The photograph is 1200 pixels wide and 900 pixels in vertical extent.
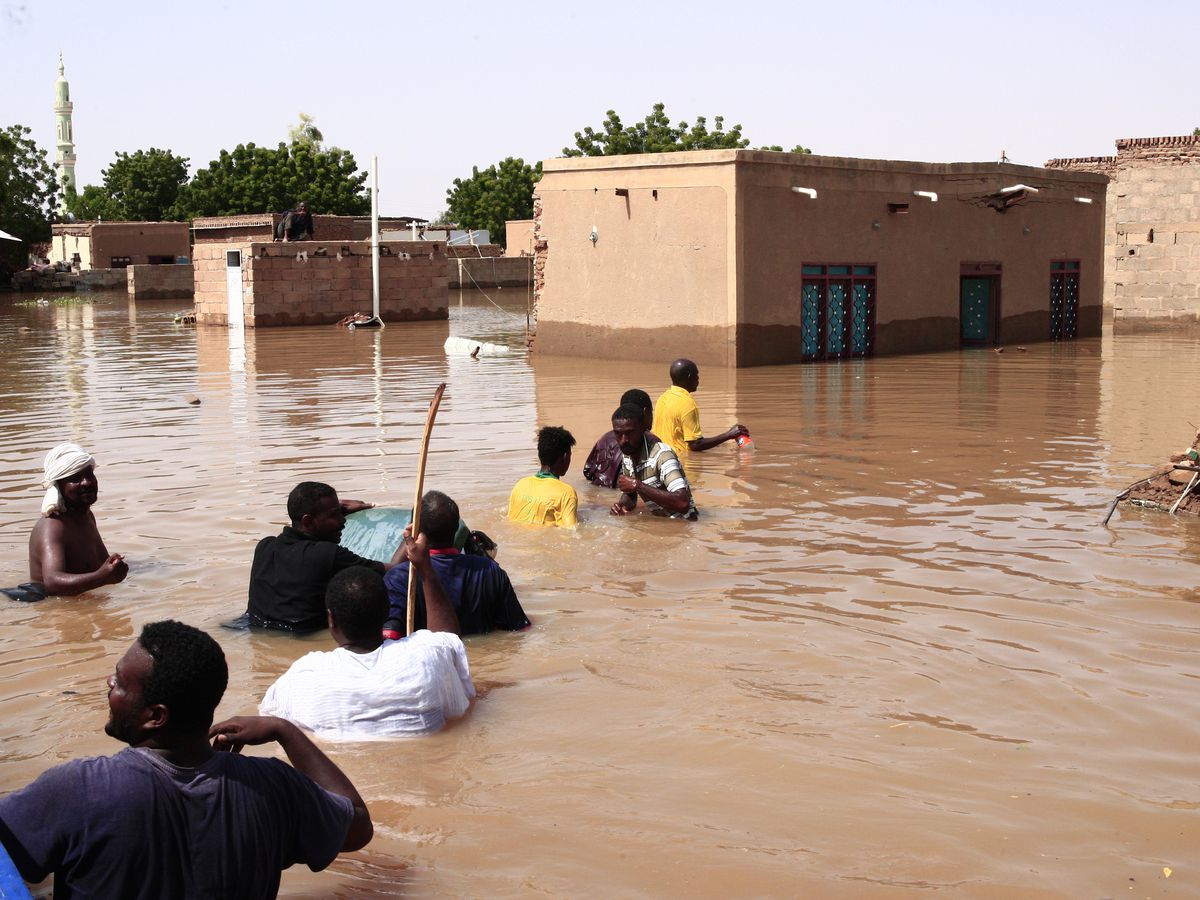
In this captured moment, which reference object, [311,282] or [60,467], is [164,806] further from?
[311,282]

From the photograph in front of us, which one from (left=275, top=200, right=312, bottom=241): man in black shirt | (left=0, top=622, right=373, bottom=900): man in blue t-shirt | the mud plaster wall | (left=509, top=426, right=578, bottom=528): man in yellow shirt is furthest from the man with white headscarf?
(left=275, top=200, right=312, bottom=241): man in black shirt

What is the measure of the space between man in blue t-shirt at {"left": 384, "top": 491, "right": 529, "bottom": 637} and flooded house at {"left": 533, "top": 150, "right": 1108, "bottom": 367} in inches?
563

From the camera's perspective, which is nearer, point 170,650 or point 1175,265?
point 170,650

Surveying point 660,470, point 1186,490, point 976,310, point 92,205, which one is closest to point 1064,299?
point 976,310

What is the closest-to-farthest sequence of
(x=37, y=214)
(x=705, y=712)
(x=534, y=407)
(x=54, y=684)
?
(x=705, y=712), (x=54, y=684), (x=534, y=407), (x=37, y=214)

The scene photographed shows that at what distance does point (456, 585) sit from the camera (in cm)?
638

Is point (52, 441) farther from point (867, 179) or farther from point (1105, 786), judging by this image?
point (867, 179)

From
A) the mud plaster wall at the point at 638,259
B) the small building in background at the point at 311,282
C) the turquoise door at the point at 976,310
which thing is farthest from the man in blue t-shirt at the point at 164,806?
the small building in background at the point at 311,282

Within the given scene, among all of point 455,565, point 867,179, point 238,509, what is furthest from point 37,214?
point 455,565

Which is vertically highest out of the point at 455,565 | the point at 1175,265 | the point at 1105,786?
the point at 1175,265

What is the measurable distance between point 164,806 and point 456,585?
3.28m

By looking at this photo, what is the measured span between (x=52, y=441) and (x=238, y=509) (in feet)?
15.0

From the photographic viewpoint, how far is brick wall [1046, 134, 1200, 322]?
29.0 meters

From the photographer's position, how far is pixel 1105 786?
4.80 m
